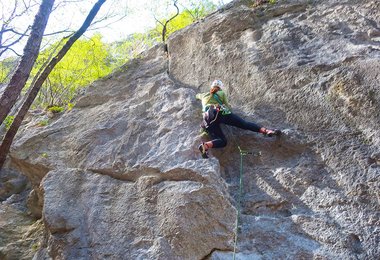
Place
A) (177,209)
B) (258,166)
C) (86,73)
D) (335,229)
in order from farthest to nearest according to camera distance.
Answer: (86,73), (258,166), (177,209), (335,229)

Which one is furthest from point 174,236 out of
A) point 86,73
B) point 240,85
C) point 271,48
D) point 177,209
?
point 86,73

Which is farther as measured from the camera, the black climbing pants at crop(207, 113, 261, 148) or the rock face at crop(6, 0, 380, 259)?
the black climbing pants at crop(207, 113, 261, 148)

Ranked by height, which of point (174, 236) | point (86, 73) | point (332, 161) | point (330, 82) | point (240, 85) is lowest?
point (332, 161)

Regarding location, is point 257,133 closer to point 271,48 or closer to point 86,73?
point 271,48

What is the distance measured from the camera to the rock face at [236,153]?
4.41 meters

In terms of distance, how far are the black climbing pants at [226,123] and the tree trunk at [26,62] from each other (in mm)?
2759

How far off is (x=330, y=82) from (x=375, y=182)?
70.7 inches

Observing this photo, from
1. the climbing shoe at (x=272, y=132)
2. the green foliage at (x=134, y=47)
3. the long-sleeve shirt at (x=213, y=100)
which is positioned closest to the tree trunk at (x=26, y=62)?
the long-sleeve shirt at (x=213, y=100)

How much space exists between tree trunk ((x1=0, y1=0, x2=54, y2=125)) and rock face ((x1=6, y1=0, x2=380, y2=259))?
1.30 meters

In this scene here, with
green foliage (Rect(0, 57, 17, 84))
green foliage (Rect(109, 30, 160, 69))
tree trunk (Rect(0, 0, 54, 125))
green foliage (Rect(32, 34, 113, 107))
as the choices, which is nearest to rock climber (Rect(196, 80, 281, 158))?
tree trunk (Rect(0, 0, 54, 125))

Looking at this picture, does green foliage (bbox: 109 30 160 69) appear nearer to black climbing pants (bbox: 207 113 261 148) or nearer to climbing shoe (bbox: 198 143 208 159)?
black climbing pants (bbox: 207 113 261 148)

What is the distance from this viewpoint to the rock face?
14.5 ft

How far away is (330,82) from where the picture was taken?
5.70 metres

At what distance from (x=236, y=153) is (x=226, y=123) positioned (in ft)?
1.56
